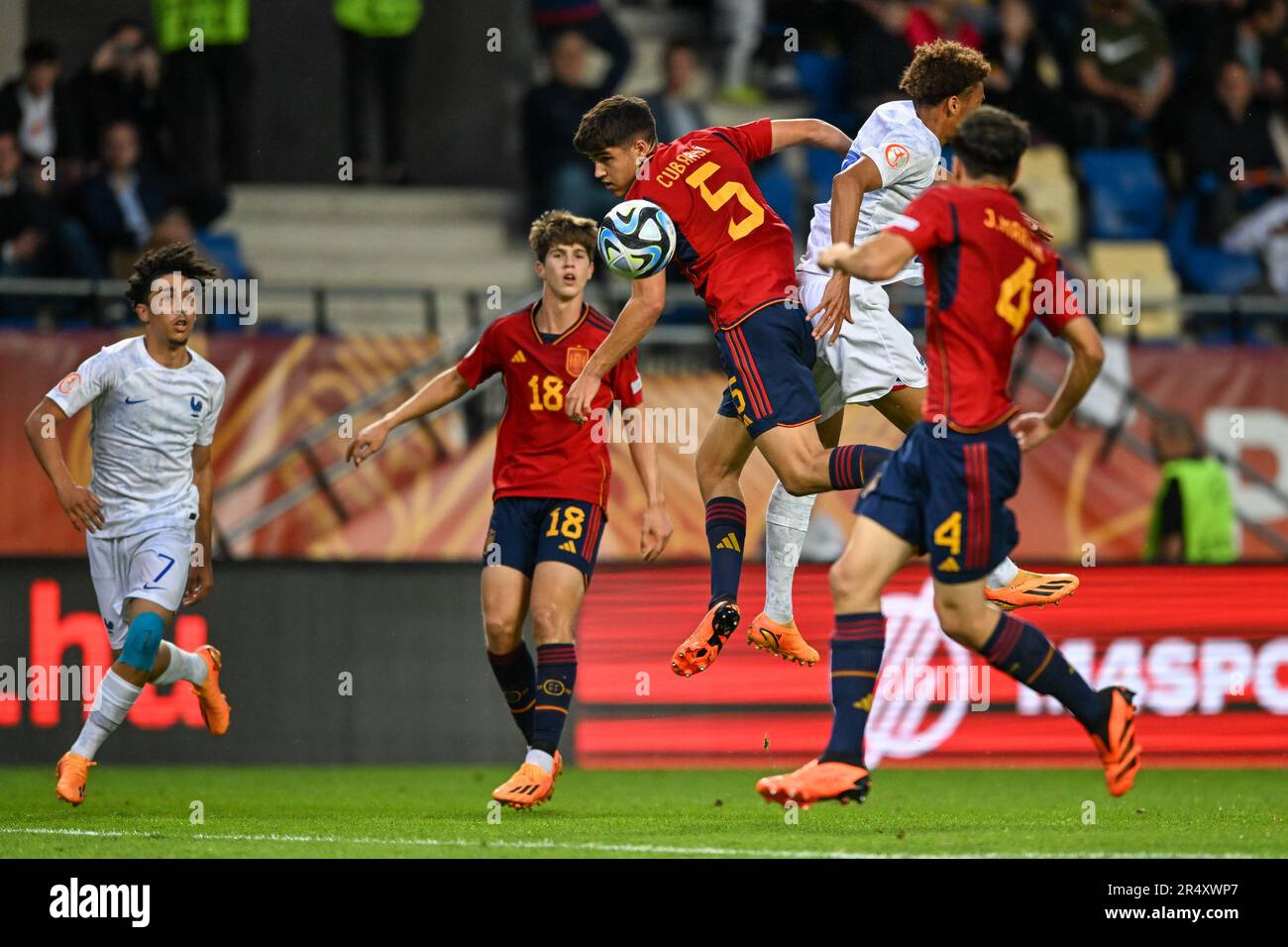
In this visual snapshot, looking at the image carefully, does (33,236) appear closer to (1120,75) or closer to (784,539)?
(784,539)

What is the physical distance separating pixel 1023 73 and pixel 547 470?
28.6 feet

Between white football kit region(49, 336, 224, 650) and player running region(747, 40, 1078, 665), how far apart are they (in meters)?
2.62

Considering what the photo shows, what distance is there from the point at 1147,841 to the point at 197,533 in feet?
15.1

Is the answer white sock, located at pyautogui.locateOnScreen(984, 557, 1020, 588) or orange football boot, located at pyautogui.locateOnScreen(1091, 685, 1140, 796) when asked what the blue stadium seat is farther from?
→ orange football boot, located at pyautogui.locateOnScreen(1091, 685, 1140, 796)

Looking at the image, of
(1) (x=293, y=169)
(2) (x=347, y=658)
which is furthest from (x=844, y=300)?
(1) (x=293, y=169)

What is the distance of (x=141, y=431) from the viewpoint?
903 centimetres

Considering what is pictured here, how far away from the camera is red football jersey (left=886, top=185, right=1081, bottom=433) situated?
22.3 feet

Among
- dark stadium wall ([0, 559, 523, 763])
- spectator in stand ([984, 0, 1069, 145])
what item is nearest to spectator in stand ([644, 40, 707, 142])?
spectator in stand ([984, 0, 1069, 145])

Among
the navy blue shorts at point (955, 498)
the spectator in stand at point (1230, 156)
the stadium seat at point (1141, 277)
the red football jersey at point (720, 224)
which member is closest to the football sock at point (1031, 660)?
the navy blue shorts at point (955, 498)

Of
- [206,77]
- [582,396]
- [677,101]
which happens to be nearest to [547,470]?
[582,396]

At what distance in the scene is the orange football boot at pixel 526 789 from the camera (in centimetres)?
836

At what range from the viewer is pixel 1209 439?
14016 millimetres

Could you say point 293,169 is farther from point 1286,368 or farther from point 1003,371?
point 1003,371

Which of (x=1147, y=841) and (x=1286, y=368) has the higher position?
(x=1286, y=368)
